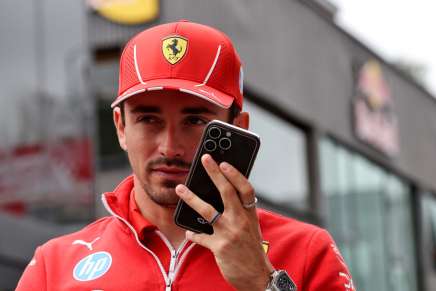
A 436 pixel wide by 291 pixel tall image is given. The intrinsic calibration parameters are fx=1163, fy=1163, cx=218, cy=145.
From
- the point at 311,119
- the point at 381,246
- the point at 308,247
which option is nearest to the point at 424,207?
the point at 381,246

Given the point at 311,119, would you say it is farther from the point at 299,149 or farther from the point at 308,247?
the point at 308,247

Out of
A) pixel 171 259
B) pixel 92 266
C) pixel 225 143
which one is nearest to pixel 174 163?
pixel 225 143

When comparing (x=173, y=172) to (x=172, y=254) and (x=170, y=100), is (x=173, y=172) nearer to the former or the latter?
(x=170, y=100)

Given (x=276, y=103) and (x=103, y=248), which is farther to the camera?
(x=276, y=103)

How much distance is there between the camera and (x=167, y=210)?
371 centimetres

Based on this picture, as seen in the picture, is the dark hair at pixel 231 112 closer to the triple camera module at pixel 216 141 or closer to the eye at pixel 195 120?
the eye at pixel 195 120

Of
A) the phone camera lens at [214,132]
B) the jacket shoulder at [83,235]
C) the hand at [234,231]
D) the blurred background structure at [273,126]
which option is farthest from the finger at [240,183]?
the blurred background structure at [273,126]

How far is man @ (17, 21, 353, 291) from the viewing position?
3.52 meters

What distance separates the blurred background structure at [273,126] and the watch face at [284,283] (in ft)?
33.0

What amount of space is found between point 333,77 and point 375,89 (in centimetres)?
292

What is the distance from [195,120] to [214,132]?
0.27 meters

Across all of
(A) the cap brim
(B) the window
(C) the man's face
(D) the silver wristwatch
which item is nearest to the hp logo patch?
(C) the man's face

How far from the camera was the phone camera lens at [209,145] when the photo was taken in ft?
10.8

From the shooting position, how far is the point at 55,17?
14.3m
